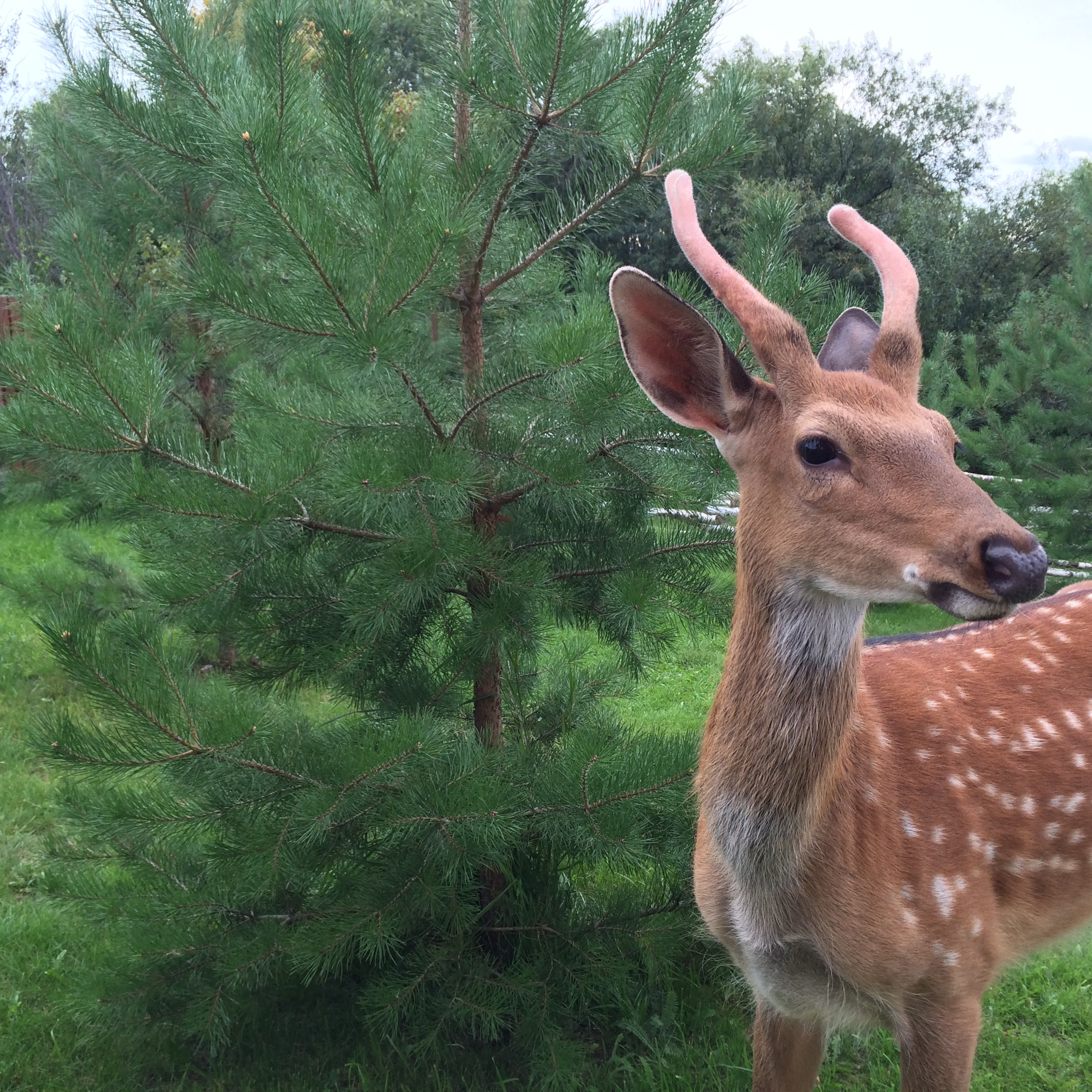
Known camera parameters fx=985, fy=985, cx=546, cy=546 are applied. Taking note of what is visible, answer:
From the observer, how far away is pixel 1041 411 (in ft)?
24.4

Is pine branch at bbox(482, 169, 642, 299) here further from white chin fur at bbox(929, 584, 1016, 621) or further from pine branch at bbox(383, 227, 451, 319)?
white chin fur at bbox(929, 584, 1016, 621)

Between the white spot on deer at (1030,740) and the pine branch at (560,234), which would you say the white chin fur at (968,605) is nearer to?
the white spot on deer at (1030,740)

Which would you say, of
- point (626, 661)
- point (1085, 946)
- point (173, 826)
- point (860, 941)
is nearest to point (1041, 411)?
point (1085, 946)

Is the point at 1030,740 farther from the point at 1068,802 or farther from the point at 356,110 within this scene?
the point at 356,110

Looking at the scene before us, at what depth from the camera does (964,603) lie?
153 cm

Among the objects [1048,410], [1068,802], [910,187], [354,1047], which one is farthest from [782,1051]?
[910,187]

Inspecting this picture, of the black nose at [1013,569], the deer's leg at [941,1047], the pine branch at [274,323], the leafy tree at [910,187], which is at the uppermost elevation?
the leafy tree at [910,187]

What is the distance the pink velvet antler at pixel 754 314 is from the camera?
1840mm

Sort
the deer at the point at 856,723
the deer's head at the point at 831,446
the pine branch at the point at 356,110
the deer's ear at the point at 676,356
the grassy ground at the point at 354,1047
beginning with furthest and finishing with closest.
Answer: the grassy ground at the point at 354,1047 → the pine branch at the point at 356,110 → the deer's ear at the point at 676,356 → the deer at the point at 856,723 → the deer's head at the point at 831,446

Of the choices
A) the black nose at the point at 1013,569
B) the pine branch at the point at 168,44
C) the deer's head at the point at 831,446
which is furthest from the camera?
the pine branch at the point at 168,44

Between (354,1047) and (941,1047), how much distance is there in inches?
69.0

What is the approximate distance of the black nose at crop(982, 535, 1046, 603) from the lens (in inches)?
56.7

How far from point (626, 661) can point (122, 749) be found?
1505 millimetres

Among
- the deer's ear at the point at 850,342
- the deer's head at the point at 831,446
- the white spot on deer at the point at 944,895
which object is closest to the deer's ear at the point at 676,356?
the deer's head at the point at 831,446
